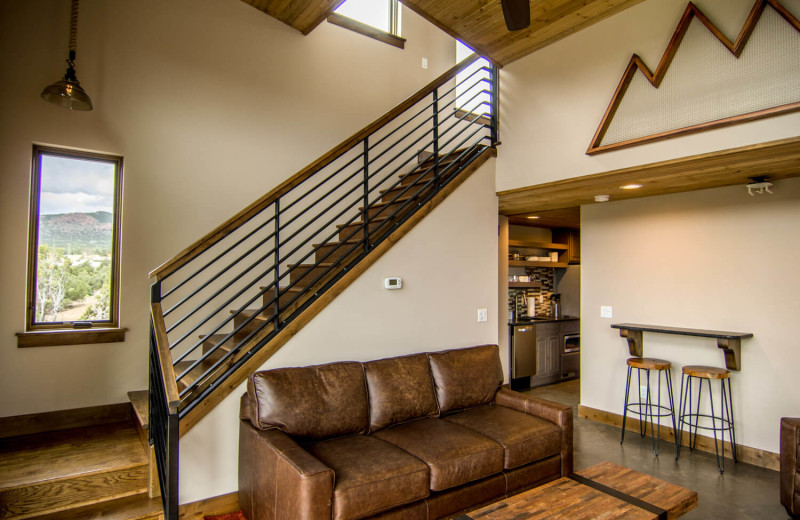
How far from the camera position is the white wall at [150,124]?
319 centimetres

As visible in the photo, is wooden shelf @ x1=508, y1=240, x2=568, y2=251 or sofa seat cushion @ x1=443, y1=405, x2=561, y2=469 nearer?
sofa seat cushion @ x1=443, y1=405, x2=561, y2=469

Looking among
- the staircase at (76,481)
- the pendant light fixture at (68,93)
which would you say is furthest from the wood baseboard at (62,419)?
the pendant light fixture at (68,93)

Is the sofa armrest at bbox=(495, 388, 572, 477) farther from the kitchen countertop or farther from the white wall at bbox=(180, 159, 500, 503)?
the kitchen countertop

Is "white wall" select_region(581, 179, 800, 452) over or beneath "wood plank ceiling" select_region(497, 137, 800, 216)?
beneath

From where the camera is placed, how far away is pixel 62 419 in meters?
3.26

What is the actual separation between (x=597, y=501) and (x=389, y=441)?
1164mm

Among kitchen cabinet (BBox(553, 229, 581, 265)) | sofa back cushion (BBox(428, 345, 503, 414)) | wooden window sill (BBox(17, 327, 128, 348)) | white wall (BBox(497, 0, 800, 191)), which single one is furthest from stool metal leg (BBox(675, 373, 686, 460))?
wooden window sill (BBox(17, 327, 128, 348))

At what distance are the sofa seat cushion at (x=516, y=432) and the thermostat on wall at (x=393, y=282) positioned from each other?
3.39 ft

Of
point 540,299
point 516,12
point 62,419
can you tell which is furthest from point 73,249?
point 540,299

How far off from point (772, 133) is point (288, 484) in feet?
10.8

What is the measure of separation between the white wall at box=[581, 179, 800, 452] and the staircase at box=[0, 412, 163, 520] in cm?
413

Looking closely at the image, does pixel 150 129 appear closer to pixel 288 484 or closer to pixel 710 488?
pixel 288 484

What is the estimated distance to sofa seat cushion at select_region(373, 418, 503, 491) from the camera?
8.09 feet

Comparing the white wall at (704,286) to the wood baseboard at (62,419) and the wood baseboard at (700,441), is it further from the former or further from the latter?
the wood baseboard at (62,419)
